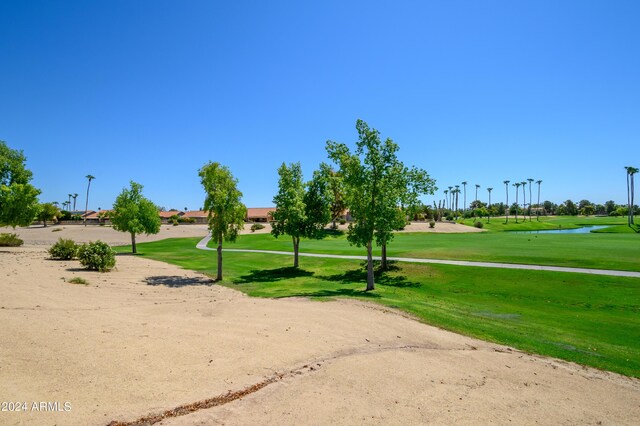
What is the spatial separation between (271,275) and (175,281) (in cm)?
738

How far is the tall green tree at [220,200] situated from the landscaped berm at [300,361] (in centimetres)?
810

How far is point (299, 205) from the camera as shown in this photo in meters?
30.1

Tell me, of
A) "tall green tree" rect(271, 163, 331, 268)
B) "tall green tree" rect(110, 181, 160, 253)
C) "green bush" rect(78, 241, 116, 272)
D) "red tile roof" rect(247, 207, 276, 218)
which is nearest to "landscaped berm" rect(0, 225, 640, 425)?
"green bush" rect(78, 241, 116, 272)

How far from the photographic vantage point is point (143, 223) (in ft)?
155

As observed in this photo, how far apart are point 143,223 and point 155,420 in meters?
46.5

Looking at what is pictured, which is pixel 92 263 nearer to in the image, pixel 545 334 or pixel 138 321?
pixel 138 321

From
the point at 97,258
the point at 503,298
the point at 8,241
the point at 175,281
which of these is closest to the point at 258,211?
the point at 8,241

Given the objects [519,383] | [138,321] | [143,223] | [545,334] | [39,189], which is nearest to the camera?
[519,383]

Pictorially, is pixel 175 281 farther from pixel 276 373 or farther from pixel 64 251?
pixel 276 373

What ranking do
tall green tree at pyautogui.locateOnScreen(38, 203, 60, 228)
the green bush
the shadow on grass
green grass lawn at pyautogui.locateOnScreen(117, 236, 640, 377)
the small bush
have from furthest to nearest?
tall green tree at pyautogui.locateOnScreen(38, 203, 60, 228), the small bush, the green bush, the shadow on grass, green grass lawn at pyautogui.locateOnScreen(117, 236, 640, 377)

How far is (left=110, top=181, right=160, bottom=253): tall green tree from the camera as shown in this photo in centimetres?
4581

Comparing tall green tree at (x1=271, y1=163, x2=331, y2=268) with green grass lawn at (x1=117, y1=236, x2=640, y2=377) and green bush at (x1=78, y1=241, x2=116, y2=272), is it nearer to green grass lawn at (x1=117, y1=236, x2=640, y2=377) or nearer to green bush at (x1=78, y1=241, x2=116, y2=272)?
green grass lawn at (x1=117, y1=236, x2=640, y2=377)

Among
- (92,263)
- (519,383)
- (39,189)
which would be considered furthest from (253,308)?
(39,189)

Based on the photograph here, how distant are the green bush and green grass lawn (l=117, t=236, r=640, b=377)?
745 centimetres
